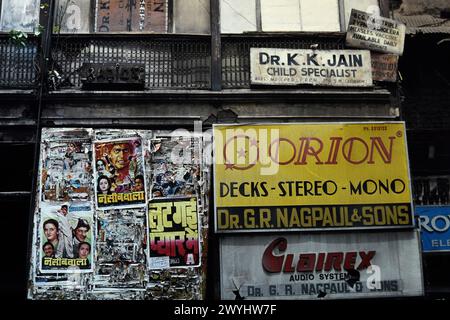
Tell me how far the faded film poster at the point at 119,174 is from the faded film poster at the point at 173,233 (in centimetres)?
34

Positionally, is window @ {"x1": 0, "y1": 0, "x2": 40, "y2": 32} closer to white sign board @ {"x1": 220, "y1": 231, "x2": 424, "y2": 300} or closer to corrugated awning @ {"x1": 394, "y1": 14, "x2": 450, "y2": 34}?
white sign board @ {"x1": 220, "y1": 231, "x2": 424, "y2": 300}

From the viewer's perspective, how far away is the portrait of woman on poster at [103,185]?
26.6 ft

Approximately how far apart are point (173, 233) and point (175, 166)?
40.7 inches

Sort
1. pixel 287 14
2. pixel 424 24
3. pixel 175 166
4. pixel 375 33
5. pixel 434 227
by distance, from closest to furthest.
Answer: pixel 175 166 < pixel 375 33 < pixel 287 14 < pixel 434 227 < pixel 424 24

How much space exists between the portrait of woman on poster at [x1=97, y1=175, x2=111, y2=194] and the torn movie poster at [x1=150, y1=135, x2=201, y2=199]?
670mm

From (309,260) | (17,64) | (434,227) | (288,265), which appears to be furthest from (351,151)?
(17,64)

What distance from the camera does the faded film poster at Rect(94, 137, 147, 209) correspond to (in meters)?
8.07

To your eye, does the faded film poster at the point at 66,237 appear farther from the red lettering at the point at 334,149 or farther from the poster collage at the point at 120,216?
the red lettering at the point at 334,149

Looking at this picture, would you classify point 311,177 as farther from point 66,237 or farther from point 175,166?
point 66,237

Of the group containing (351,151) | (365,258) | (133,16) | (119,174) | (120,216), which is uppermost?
(133,16)

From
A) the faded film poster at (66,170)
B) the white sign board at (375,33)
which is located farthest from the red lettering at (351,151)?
the faded film poster at (66,170)

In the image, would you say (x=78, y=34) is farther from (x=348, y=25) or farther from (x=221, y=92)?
(x=348, y=25)

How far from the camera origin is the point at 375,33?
9000 mm

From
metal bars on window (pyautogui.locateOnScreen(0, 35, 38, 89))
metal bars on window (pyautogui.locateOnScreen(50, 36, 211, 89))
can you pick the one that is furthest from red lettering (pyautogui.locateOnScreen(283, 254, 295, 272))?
metal bars on window (pyautogui.locateOnScreen(0, 35, 38, 89))
